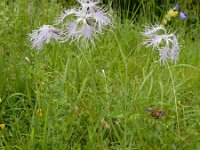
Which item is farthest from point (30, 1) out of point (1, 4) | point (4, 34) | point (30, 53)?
point (30, 53)

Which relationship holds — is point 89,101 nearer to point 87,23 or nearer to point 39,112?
point 39,112

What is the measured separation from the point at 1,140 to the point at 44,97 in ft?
0.97

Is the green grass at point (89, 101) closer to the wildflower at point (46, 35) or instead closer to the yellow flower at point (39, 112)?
the yellow flower at point (39, 112)

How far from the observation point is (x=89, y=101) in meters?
2.27

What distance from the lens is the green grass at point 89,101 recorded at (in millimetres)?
2047

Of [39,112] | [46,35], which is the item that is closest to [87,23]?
[46,35]

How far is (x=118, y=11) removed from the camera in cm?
399

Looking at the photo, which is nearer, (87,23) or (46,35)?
(87,23)

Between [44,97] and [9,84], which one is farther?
[9,84]

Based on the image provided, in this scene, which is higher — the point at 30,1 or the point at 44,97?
the point at 30,1

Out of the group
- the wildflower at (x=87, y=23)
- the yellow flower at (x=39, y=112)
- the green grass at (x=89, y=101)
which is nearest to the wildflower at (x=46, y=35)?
the wildflower at (x=87, y=23)

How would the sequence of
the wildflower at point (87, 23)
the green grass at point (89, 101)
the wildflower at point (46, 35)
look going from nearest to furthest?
the wildflower at point (87, 23)
the wildflower at point (46, 35)
the green grass at point (89, 101)

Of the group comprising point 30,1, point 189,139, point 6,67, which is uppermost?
point 30,1

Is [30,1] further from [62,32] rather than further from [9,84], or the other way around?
[62,32]
